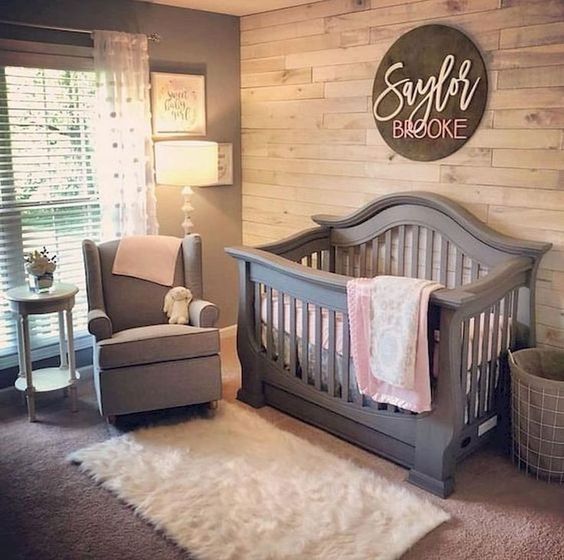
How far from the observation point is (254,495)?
8.77ft

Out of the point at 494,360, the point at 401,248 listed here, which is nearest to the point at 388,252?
the point at 401,248

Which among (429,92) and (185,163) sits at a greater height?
(429,92)

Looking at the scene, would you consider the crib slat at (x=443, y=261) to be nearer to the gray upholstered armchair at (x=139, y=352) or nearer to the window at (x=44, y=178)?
the gray upholstered armchair at (x=139, y=352)

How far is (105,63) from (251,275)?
1.55m

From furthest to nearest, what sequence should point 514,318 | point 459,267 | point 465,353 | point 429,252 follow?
point 429,252, point 459,267, point 514,318, point 465,353

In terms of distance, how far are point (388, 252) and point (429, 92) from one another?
2.96 ft

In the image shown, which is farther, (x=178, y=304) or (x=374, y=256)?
(x=374, y=256)

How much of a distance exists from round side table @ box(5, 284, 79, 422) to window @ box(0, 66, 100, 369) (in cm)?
29

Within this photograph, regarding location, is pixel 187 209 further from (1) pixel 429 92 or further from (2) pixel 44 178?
(1) pixel 429 92

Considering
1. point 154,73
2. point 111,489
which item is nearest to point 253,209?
point 154,73

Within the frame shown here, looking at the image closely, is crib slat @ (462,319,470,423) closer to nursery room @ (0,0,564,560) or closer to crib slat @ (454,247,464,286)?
nursery room @ (0,0,564,560)

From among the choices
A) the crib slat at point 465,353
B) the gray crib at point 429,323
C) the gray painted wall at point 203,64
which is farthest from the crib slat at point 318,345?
the gray painted wall at point 203,64

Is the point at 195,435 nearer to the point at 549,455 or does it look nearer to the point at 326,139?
the point at 549,455

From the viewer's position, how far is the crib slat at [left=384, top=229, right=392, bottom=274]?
12.1 feet
